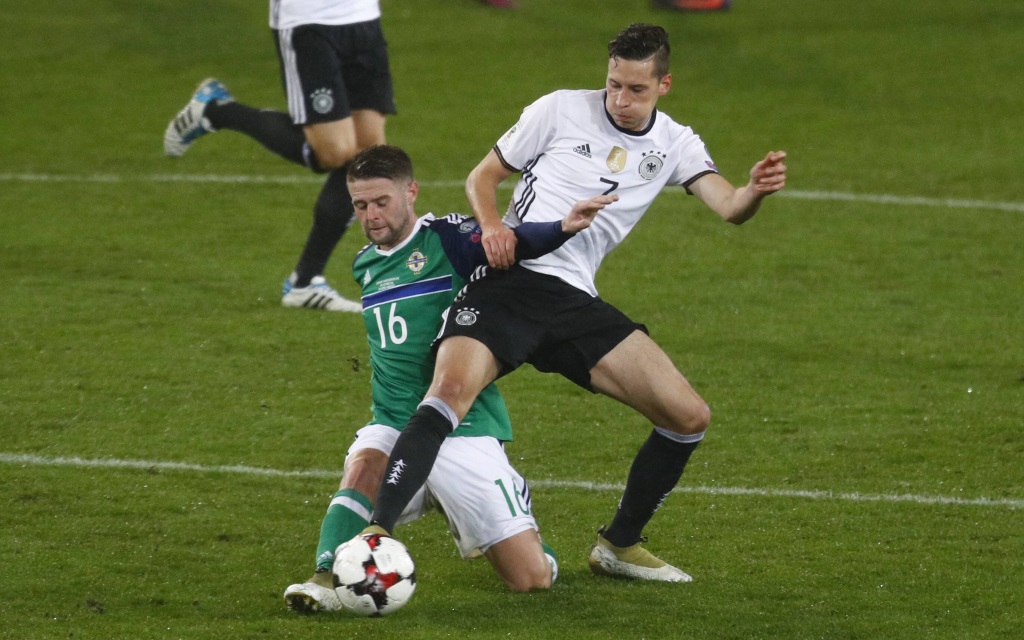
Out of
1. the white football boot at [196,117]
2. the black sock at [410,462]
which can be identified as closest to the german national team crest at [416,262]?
the black sock at [410,462]

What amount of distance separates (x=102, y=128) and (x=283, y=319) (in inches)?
204

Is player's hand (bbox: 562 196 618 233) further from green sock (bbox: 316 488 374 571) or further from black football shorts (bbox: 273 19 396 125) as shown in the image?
black football shorts (bbox: 273 19 396 125)

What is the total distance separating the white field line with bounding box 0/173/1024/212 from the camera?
435 inches

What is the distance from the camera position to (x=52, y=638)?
4676 mm

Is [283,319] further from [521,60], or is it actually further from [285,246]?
[521,60]

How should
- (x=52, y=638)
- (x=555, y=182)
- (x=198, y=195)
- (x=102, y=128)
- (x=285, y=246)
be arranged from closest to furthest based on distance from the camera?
(x=52, y=638)
(x=555, y=182)
(x=285, y=246)
(x=198, y=195)
(x=102, y=128)

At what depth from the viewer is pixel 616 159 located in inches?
230

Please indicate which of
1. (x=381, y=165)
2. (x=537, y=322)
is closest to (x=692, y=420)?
(x=537, y=322)

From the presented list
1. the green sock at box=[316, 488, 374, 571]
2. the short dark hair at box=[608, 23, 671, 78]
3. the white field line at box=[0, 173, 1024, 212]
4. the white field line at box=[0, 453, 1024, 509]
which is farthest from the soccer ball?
the white field line at box=[0, 173, 1024, 212]

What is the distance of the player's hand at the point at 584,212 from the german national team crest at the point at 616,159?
2.00 ft

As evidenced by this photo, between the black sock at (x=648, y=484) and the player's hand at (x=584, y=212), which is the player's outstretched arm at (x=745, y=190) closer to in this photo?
the player's hand at (x=584, y=212)

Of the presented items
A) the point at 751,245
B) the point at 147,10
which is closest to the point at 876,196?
the point at 751,245

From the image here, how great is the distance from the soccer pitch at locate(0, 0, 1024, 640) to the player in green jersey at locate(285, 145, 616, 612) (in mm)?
206

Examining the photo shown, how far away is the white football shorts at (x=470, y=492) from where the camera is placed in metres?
5.27
